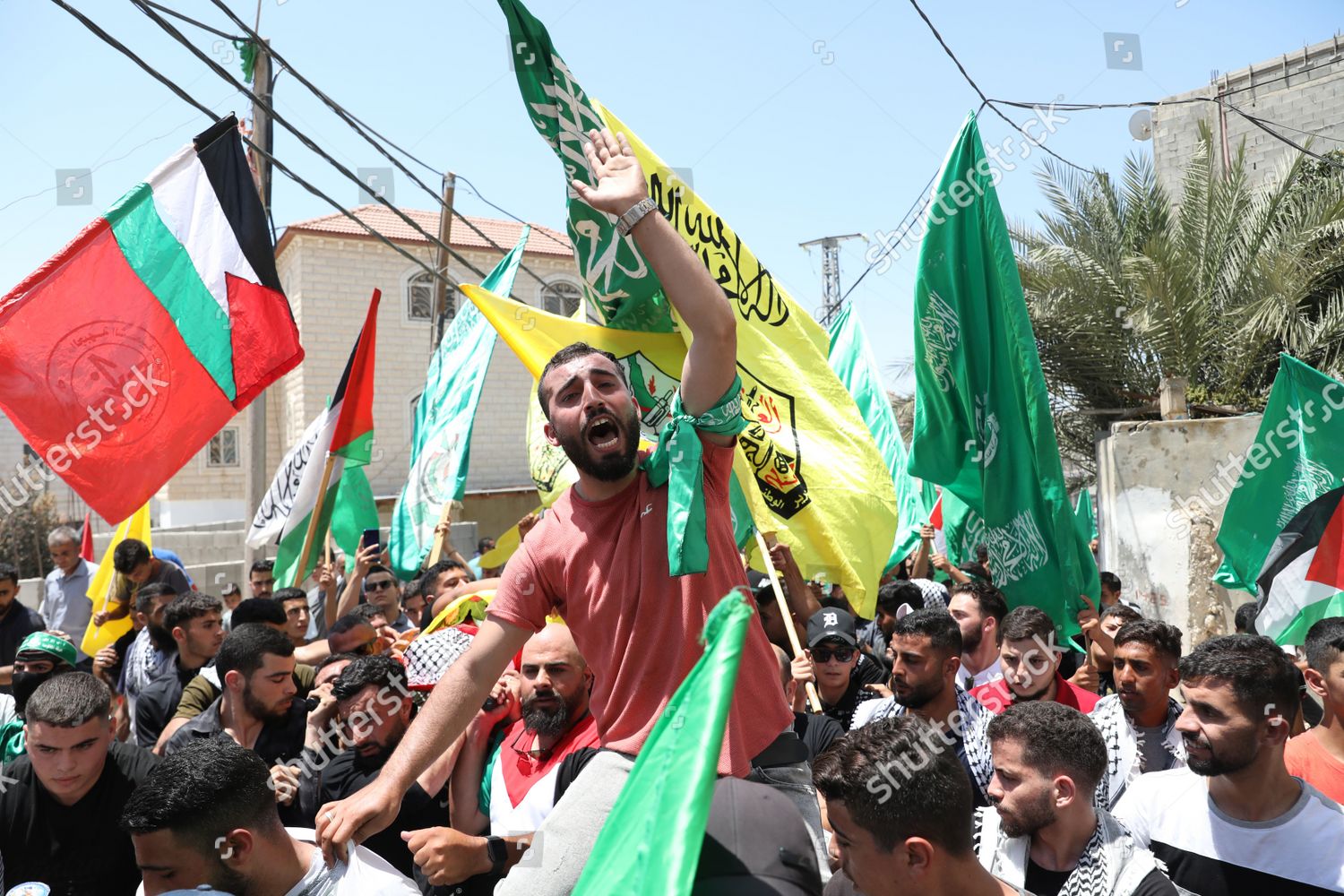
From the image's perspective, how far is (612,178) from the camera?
96.8 inches

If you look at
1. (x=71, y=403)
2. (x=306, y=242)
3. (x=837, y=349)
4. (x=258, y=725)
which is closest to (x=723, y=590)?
(x=258, y=725)

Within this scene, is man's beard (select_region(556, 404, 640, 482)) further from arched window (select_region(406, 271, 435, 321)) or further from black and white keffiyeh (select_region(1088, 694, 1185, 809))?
arched window (select_region(406, 271, 435, 321))

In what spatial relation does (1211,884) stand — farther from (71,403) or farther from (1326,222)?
(1326,222)

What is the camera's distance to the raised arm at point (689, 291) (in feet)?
7.75

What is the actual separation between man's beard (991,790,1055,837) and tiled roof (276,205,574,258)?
27392 mm

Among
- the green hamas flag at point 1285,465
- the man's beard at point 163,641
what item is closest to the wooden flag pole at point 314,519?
the man's beard at point 163,641

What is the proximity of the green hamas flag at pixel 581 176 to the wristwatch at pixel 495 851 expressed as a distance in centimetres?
207

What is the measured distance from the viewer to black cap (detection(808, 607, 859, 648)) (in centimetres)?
557

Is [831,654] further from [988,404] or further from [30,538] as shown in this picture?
[30,538]

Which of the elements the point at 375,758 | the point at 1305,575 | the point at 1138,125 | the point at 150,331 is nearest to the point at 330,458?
the point at 150,331

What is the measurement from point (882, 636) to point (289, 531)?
401cm

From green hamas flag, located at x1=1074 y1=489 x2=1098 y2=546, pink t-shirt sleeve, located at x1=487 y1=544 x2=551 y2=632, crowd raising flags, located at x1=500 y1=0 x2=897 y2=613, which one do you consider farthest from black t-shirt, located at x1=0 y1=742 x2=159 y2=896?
green hamas flag, located at x1=1074 y1=489 x2=1098 y2=546

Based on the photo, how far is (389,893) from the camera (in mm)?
2816

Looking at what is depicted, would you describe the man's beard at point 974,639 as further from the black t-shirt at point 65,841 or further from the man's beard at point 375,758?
the black t-shirt at point 65,841
